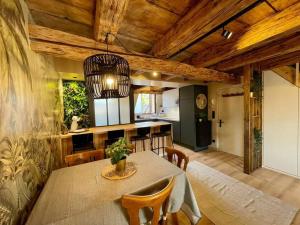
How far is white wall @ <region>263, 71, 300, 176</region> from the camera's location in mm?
2844

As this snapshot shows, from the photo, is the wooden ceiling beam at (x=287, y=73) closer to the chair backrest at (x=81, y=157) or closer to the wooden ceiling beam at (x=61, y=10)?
the wooden ceiling beam at (x=61, y=10)

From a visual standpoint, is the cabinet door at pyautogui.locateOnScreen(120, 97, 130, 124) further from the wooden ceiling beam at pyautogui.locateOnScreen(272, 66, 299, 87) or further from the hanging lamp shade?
the wooden ceiling beam at pyautogui.locateOnScreen(272, 66, 299, 87)

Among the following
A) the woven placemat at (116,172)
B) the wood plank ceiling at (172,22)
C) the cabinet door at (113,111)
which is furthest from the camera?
the cabinet door at (113,111)

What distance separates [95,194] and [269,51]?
2989mm

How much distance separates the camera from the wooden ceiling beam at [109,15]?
1.12 m

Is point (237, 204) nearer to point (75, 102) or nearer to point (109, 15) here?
point (109, 15)

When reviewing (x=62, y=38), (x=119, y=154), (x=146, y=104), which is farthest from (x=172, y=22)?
(x=146, y=104)

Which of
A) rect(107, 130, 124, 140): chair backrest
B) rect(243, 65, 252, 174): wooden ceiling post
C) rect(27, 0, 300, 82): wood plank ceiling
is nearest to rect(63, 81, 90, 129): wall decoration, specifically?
rect(107, 130, 124, 140): chair backrest

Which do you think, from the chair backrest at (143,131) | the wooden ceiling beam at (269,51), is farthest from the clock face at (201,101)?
the chair backrest at (143,131)

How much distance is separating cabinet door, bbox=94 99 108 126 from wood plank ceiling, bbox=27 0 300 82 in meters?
2.48

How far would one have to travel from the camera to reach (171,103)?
5.81 meters

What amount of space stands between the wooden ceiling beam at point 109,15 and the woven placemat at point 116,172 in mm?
1536

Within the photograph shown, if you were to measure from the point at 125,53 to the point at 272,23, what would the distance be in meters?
1.73

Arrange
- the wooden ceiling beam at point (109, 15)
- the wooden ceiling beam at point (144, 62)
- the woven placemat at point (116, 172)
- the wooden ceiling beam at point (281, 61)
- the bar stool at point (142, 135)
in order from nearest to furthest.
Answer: the wooden ceiling beam at point (109, 15)
the woven placemat at point (116, 172)
the wooden ceiling beam at point (144, 62)
the wooden ceiling beam at point (281, 61)
the bar stool at point (142, 135)
